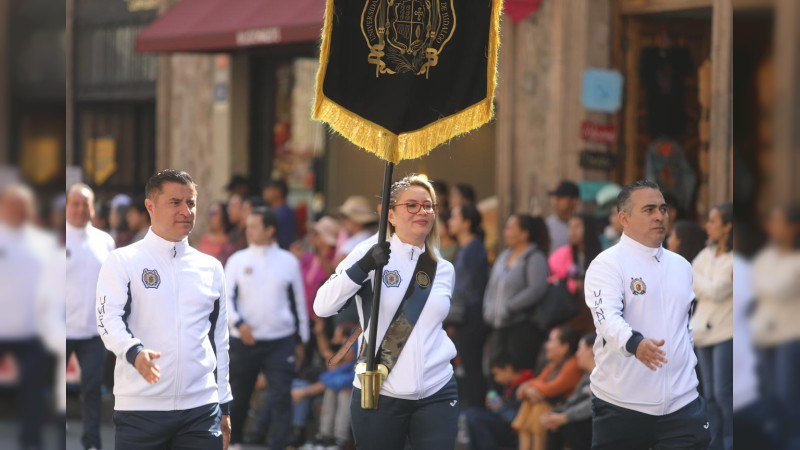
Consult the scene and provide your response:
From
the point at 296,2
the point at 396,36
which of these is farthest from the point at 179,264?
the point at 296,2

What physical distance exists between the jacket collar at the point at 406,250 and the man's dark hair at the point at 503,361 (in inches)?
149

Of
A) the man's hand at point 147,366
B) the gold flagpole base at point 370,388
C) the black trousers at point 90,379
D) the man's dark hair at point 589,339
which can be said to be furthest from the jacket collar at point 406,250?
the black trousers at point 90,379

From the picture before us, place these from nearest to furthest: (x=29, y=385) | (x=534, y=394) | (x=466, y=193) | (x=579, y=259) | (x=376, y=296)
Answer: (x=29, y=385) → (x=376, y=296) → (x=534, y=394) → (x=579, y=259) → (x=466, y=193)

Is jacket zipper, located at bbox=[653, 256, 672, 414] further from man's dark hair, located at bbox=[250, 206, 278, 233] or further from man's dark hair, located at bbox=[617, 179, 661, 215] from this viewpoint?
man's dark hair, located at bbox=[250, 206, 278, 233]

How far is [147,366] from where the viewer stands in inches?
203

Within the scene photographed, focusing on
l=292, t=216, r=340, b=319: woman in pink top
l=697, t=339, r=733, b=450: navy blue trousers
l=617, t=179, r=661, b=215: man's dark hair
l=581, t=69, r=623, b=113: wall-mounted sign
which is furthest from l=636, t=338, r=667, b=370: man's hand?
l=581, t=69, r=623, b=113: wall-mounted sign

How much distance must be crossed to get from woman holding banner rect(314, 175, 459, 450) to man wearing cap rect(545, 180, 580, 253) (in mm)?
4961

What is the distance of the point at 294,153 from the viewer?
16078mm

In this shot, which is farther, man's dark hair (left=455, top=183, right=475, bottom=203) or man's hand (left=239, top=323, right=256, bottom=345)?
man's dark hair (left=455, top=183, right=475, bottom=203)

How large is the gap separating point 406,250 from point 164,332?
124 cm

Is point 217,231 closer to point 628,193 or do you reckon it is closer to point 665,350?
point 628,193

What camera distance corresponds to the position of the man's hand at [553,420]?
8.41m

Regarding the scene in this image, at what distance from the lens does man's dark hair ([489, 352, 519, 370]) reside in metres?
9.48

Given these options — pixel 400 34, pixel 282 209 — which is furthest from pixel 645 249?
pixel 282 209
